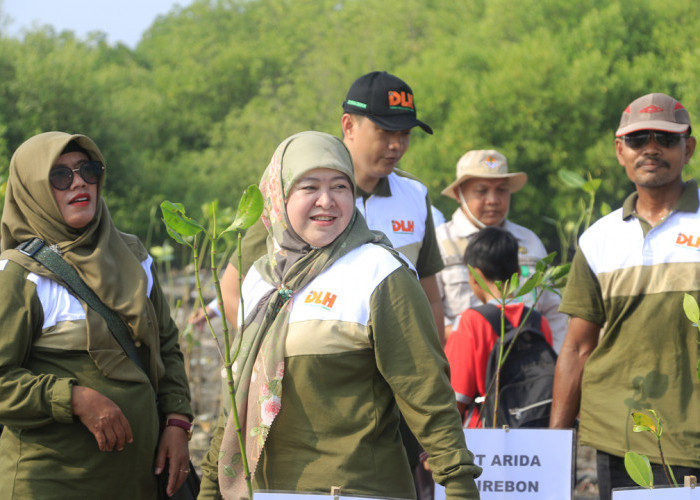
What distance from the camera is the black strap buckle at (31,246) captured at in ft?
10.9

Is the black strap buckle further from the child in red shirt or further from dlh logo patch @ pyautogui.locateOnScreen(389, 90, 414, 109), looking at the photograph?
the child in red shirt

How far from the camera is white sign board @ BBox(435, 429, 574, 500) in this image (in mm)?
3479

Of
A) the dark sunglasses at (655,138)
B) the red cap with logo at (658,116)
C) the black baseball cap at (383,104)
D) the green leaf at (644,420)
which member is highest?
the black baseball cap at (383,104)

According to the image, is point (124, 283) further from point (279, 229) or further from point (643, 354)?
point (643, 354)

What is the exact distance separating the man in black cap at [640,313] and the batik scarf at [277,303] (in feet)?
4.21

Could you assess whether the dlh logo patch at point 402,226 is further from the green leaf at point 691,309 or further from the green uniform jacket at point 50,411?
the green leaf at point 691,309

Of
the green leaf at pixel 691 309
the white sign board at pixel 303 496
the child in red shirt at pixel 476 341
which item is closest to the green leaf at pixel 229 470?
the white sign board at pixel 303 496

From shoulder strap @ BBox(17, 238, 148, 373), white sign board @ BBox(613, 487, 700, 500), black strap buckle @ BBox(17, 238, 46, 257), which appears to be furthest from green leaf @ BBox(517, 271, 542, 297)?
black strap buckle @ BBox(17, 238, 46, 257)

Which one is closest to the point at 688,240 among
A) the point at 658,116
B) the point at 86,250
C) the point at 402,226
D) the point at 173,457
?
the point at 658,116

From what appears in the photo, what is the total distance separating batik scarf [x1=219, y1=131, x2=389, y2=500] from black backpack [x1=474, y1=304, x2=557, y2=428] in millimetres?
1616

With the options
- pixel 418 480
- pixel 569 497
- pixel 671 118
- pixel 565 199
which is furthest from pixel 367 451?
pixel 565 199

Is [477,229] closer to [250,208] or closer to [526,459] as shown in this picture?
[526,459]

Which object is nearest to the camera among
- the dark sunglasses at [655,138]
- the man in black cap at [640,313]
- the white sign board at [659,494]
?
the white sign board at [659,494]

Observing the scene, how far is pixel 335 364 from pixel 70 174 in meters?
1.38
